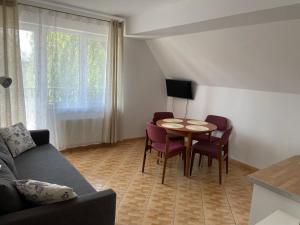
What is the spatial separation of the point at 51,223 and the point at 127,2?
307 cm

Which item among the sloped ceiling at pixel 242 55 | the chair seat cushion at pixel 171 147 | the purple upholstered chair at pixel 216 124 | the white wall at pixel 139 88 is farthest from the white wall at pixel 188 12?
the purple upholstered chair at pixel 216 124

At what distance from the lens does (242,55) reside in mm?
3432

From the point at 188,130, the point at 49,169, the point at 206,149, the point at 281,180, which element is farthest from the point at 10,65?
the point at 281,180

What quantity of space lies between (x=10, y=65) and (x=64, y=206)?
2.80 metres

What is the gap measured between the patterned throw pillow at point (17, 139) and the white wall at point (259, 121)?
10.6 feet

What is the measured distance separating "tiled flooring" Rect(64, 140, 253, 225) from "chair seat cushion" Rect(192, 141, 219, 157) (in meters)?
0.41

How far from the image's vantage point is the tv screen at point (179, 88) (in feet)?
16.2

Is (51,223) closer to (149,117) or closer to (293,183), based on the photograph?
(293,183)

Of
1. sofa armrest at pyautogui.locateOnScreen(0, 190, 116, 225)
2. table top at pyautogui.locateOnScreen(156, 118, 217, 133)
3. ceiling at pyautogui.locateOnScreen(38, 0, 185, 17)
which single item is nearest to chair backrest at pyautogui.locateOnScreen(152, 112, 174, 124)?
table top at pyautogui.locateOnScreen(156, 118, 217, 133)

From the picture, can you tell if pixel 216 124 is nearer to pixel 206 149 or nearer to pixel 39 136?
pixel 206 149

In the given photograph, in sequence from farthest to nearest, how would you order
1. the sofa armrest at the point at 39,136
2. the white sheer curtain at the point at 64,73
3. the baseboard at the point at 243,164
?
1. the baseboard at the point at 243,164
2. the white sheer curtain at the point at 64,73
3. the sofa armrest at the point at 39,136

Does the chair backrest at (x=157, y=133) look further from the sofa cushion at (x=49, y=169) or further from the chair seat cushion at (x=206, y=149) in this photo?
the sofa cushion at (x=49, y=169)

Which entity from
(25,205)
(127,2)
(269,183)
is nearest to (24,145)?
(25,205)

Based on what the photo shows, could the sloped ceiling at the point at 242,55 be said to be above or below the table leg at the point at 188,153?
above
